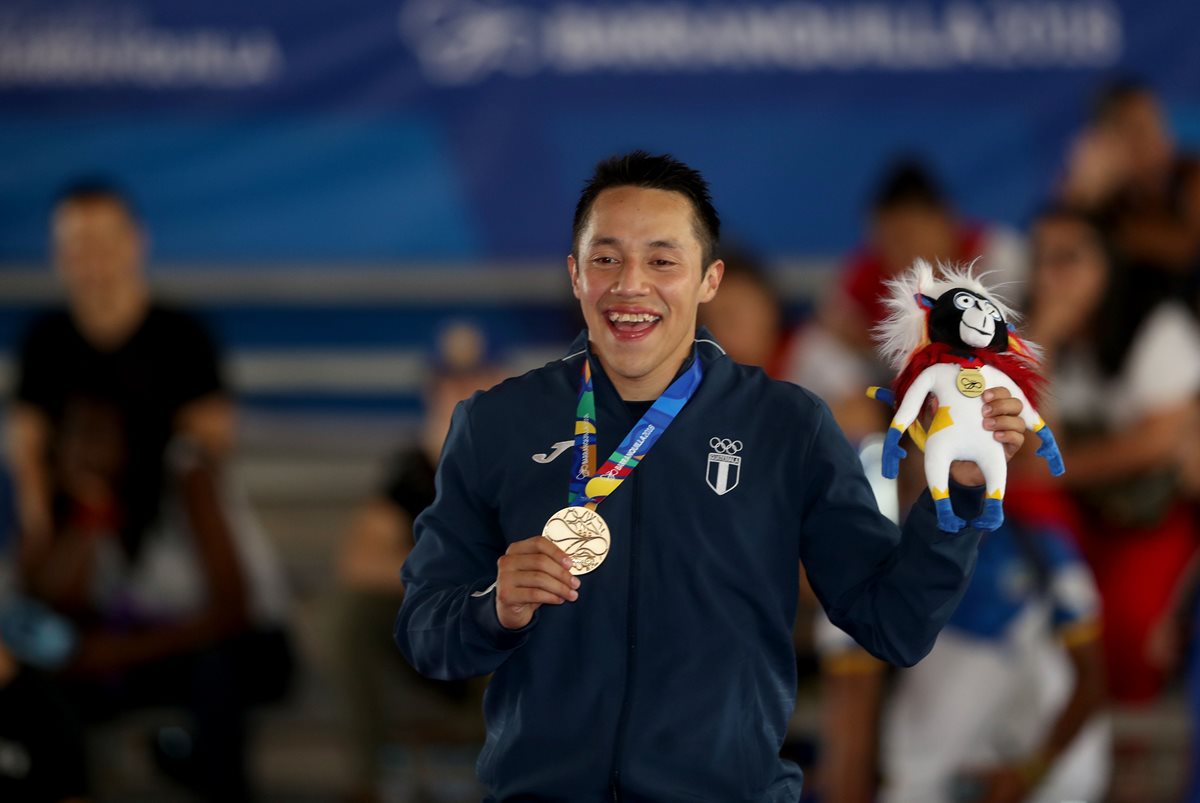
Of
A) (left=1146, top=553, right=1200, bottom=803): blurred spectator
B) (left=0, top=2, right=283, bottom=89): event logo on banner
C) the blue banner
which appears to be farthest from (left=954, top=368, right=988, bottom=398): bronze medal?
(left=0, top=2, right=283, bottom=89): event logo on banner

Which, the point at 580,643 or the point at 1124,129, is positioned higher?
the point at 1124,129

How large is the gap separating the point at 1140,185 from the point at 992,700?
1.95 m

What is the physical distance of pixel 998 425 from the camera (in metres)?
1.91

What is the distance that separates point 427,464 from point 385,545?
0.82 ft

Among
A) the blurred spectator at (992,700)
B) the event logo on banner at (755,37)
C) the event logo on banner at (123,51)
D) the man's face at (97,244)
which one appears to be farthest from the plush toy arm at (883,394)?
the event logo on banner at (123,51)

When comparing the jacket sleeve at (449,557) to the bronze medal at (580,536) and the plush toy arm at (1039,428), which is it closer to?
the bronze medal at (580,536)

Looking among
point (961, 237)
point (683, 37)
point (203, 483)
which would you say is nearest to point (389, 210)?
point (683, 37)

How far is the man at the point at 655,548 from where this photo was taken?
1.93m

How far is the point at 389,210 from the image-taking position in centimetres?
596

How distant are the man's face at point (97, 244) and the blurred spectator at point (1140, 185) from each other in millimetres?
2720

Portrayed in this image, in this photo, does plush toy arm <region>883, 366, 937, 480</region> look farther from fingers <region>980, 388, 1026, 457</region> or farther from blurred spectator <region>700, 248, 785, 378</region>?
blurred spectator <region>700, 248, 785, 378</region>

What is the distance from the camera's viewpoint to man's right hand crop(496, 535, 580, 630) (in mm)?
1844

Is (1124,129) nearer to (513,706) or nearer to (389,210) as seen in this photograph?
(389,210)

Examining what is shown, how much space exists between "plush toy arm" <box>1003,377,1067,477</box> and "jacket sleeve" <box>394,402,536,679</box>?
641mm
